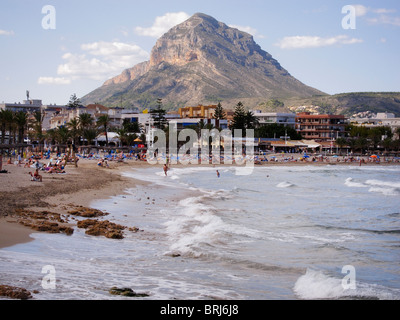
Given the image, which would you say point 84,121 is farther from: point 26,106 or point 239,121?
point 26,106

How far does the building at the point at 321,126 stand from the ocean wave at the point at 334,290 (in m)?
93.6

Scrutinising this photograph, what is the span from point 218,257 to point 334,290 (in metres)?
3.06

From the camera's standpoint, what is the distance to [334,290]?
8273mm

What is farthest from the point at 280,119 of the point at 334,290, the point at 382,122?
the point at 334,290

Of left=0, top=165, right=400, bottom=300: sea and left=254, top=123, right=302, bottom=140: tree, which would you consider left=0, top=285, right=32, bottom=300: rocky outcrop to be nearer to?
left=0, top=165, right=400, bottom=300: sea

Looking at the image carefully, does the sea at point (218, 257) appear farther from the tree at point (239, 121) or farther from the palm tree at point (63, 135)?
the tree at point (239, 121)

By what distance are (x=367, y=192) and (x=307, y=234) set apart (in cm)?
1761

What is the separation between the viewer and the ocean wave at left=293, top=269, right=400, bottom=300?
800 cm

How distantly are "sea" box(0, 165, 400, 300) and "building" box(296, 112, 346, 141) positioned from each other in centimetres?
8401

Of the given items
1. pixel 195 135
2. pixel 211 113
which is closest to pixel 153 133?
pixel 195 135

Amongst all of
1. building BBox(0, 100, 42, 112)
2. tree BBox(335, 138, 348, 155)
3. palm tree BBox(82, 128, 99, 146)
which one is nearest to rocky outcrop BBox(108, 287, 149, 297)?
palm tree BBox(82, 128, 99, 146)

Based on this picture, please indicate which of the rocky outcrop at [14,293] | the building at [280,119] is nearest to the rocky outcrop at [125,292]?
the rocky outcrop at [14,293]

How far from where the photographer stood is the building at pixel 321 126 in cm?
10038
